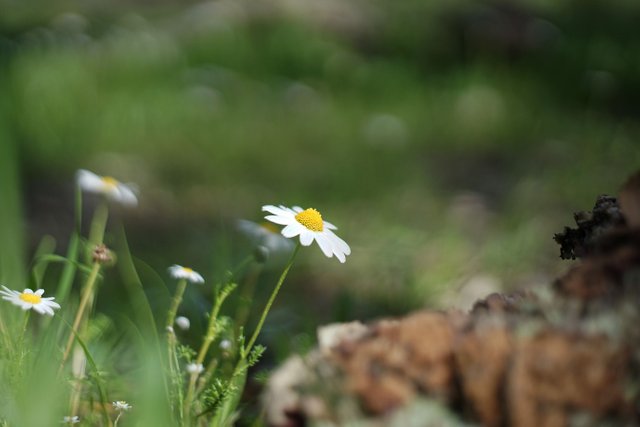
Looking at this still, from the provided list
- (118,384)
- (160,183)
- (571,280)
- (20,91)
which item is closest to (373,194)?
(160,183)

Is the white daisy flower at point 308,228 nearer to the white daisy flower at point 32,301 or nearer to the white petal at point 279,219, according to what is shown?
the white petal at point 279,219

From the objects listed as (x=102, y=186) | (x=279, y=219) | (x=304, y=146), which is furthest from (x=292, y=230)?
(x=304, y=146)

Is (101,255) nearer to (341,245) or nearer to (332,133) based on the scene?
(341,245)

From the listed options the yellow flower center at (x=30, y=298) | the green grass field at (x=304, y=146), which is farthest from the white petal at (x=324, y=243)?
the yellow flower center at (x=30, y=298)

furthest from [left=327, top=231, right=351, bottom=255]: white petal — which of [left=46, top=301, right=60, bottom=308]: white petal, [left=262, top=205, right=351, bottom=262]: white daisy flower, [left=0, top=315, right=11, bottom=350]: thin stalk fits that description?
[left=0, top=315, right=11, bottom=350]: thin stalk

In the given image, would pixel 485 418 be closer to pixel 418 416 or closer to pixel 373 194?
pixel 418 416

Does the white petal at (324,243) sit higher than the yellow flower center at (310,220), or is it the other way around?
the yellow flower center at (310,220)
